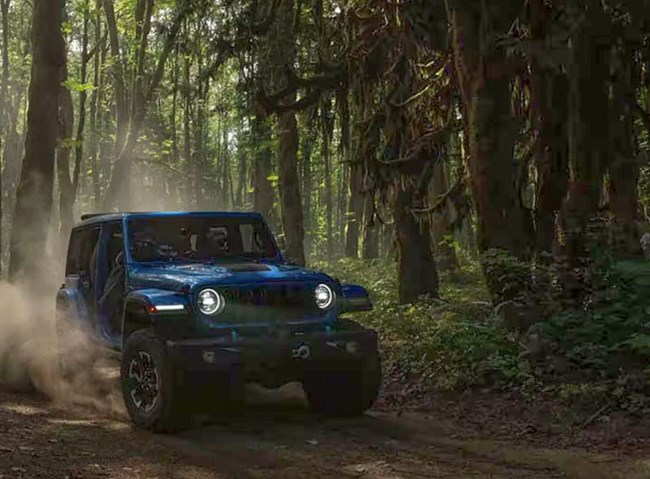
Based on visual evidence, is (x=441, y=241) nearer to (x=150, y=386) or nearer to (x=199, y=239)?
(x=199, y=239)

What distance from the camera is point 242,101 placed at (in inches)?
769

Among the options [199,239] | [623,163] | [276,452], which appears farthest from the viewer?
[623,163]

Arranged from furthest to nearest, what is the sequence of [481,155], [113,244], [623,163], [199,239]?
1. [481,155]
2. [623,163]
3. [113,244]
4. [199,239]

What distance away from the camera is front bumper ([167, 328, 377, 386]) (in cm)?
738

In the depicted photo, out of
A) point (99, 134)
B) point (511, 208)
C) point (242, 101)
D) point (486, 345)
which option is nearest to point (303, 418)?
point (486, 345)

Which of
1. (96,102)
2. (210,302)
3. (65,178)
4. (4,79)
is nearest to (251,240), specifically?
(210,302)

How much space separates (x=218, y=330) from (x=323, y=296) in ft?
3.74

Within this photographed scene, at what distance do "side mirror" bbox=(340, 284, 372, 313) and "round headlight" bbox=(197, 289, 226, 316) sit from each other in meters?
1.30

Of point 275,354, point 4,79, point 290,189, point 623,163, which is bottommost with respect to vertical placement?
point 275,354

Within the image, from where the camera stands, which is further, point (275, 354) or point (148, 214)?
point (148, 214)

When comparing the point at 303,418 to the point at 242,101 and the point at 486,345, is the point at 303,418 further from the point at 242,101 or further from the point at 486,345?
the point at 242,101

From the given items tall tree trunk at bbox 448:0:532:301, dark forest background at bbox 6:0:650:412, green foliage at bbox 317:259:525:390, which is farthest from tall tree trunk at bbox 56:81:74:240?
tall tree trunk at bbox 448:0:532:301

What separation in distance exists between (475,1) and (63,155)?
20965mm

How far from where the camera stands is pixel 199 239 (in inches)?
374
